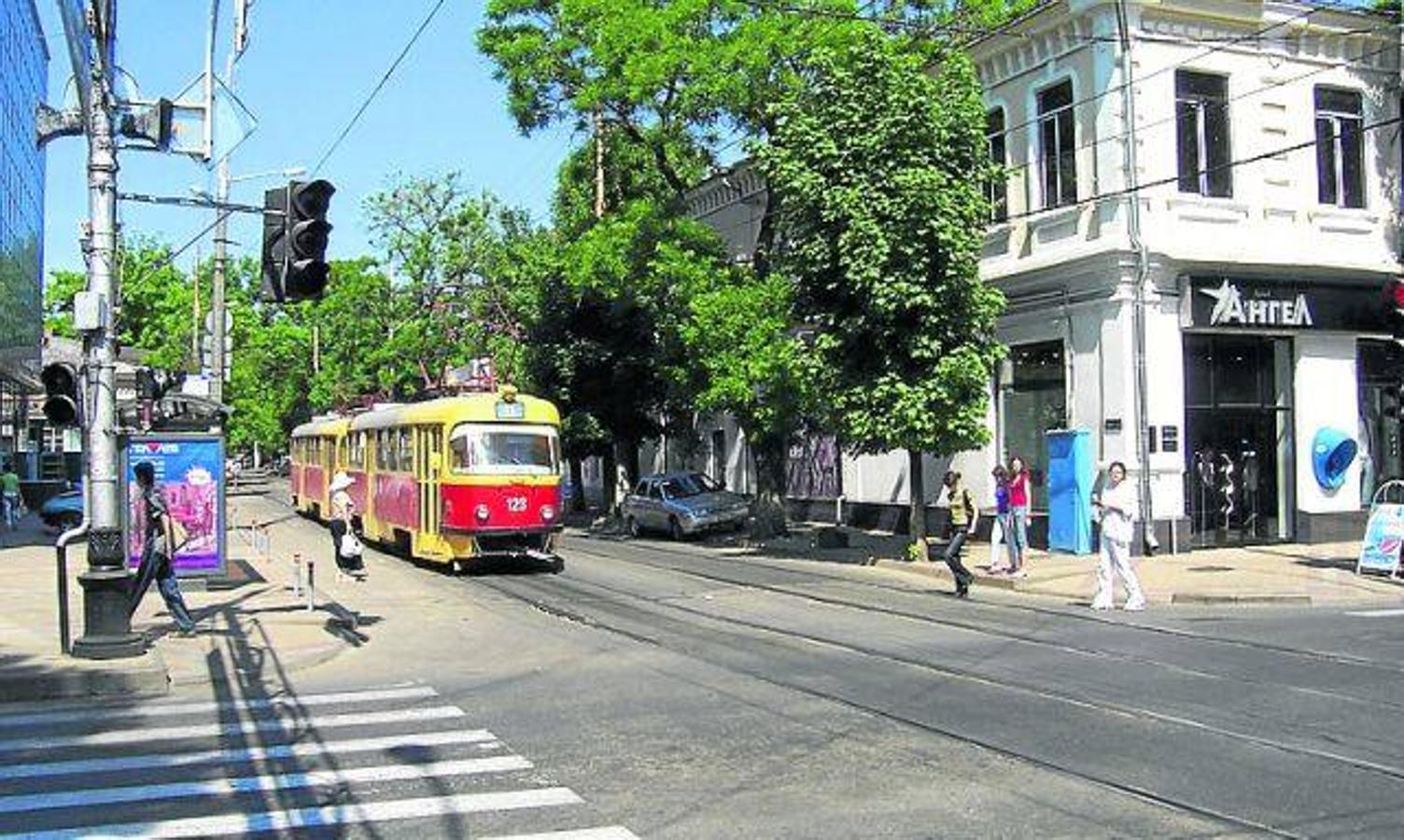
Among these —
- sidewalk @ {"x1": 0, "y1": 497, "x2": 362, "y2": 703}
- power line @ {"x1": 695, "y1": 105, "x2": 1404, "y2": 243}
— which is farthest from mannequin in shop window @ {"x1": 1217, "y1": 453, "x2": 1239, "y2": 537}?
sidewalk @ {"x1": 0, "y1": 497, "x2": 362, "y2": 703}

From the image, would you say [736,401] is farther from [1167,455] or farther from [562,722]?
[562,722]

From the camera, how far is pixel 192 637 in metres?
14.1

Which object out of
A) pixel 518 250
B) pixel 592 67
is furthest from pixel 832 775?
pixel 518 250

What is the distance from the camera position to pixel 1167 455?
75.7ft

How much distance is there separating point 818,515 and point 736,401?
918 centimetres

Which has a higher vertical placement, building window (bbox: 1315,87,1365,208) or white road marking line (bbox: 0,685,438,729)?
building window (bbox: 1315,87,1365,208)

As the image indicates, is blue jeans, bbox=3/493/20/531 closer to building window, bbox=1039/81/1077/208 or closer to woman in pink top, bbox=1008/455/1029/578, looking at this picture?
woman in pink top, bbox=1008/455/1029/578

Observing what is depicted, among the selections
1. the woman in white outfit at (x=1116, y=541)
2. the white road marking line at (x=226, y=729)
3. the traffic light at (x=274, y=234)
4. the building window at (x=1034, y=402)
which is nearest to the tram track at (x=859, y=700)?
the white road marking line at (x=226, y=729)

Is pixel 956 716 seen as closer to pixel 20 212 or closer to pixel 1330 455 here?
pixel 1330 455

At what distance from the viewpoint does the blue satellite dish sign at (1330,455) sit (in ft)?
79.9

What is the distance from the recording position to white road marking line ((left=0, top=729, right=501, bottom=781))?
8172mm

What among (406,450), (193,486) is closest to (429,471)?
(406,450)

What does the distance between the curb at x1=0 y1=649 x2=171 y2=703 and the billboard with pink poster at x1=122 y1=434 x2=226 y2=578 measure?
7360 mm

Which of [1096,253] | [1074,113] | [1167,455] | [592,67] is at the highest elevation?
[592,67]
